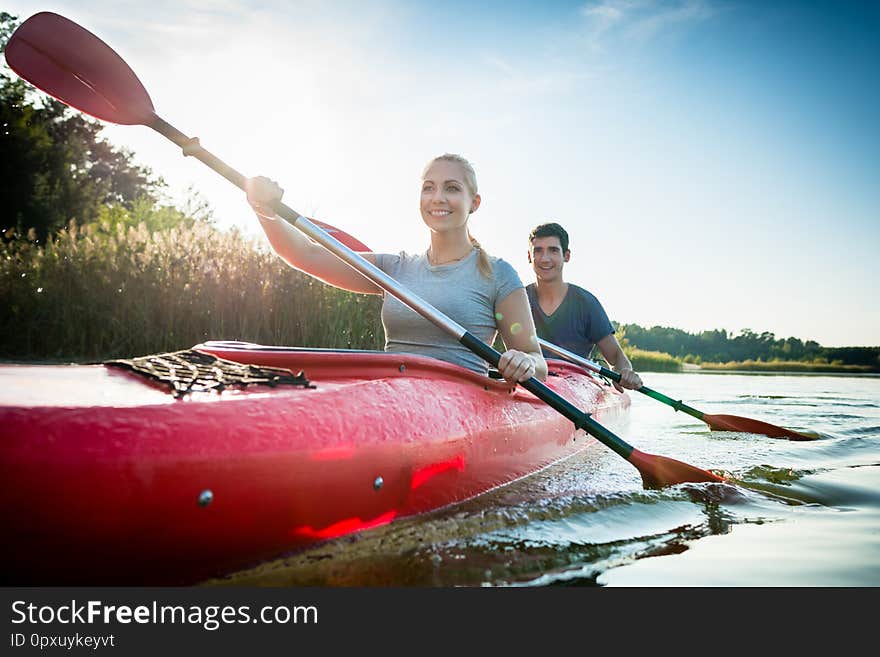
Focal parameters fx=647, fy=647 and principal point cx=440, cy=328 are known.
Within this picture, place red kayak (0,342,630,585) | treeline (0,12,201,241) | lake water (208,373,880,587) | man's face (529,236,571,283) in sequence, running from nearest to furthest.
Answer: red kayak (0,342,630,585) < lake water (208,373,880,587) < man's face (529,236,571,283) < treeline (0,12,201,241)

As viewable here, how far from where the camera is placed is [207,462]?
1412 mm

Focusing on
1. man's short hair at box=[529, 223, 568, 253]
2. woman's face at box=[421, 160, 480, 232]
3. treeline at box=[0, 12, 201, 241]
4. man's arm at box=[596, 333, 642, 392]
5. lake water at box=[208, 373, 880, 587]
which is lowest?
lake water at box=[208, 373, 880, 587]

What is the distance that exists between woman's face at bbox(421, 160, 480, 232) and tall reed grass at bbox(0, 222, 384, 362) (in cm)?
372

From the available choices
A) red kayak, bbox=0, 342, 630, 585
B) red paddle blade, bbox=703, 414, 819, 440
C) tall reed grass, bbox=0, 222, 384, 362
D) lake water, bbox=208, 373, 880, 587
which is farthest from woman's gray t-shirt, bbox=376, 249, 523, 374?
tall reed grass, bbox=0, 222, 384, 362

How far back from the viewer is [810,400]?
8797mm

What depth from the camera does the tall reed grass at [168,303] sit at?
250 inches

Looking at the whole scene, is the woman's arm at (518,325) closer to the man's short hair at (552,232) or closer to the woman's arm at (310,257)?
the woman's arm at (310,257)

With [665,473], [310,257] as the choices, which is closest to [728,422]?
[665,473]

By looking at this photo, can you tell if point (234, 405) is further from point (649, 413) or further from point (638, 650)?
point (649, 413)

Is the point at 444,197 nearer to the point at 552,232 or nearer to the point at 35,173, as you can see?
the point at 552,232

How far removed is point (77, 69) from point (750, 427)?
468cm

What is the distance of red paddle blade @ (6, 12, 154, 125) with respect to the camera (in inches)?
111

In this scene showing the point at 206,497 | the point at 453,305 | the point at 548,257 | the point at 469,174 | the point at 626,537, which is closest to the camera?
the point at 206,497

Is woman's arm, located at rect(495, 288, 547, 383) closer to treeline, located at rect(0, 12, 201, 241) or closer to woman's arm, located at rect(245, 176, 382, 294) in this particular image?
woman's arm, located at rect(245, 176, 382, 294)
